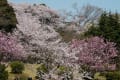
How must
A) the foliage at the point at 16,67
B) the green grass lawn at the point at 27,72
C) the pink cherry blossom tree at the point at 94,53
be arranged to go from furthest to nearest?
the pink cherry blossom tree at the point at 94,53 < the foliage at the point at 16,67 < the green grass lawn at the point at 27,72

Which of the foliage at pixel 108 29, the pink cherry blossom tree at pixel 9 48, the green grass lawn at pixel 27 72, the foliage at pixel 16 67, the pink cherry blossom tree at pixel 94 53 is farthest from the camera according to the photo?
the foliage at pixel 108 29

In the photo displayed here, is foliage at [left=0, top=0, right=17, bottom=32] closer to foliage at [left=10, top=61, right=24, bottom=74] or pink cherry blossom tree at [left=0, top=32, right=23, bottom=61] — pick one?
pink cherry blossom tree at [left=0, top=32, right=23, bottom=61]

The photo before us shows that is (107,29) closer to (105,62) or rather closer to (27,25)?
(105,62)

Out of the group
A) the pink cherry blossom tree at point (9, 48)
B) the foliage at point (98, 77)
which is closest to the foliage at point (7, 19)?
the pink cherry blossom tree at point (9, 48)

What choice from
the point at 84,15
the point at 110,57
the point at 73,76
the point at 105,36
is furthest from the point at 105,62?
the point at 84,15

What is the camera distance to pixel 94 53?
39156 mm

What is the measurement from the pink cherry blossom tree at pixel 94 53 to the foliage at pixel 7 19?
6965mm

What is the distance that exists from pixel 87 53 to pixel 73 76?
14463 millimetres

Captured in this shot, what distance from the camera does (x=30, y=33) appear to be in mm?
35938

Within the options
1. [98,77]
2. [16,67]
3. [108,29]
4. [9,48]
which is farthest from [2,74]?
[108,29]

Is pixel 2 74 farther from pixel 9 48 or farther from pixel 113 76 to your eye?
pixel 113 76

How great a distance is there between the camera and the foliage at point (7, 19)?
1622 inches

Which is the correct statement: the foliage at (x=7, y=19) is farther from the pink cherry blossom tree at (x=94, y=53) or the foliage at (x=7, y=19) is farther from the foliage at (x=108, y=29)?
the foliage at (x=108, y=29)

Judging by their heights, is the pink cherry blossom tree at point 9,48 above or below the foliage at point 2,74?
above
